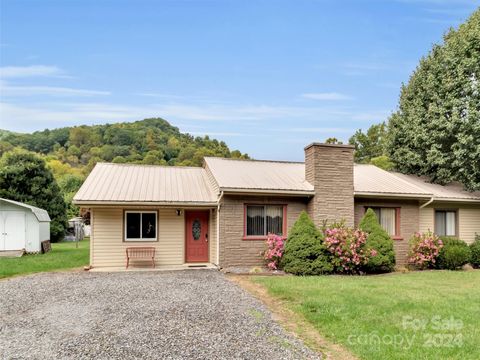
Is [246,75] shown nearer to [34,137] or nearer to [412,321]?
[412,321]

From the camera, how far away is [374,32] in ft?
50.3

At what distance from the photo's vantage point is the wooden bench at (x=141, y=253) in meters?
13.9

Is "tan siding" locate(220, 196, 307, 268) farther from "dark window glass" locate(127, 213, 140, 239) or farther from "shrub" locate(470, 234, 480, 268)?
"shrub" locate(470, 234, 480, 268)

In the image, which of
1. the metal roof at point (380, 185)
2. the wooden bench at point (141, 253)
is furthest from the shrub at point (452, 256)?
the wooden bench at point (141, 253)

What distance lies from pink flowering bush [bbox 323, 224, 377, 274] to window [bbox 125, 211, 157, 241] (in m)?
6.30

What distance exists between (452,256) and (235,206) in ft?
27.6

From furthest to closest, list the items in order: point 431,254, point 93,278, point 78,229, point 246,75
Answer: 1. point 78,229
2. point 246,75
3. point 431,254
4. point 93,278

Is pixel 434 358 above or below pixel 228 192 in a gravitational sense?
below

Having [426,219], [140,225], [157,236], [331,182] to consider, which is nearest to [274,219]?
[331,182]

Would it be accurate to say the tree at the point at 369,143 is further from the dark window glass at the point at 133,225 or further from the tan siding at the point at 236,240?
the dark window glass at the point at 133,225

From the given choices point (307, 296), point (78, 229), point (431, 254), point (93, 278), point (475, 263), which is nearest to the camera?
point (307, 296)

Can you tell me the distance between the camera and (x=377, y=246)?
13.7 m

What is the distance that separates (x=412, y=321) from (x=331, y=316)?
56.4 inches

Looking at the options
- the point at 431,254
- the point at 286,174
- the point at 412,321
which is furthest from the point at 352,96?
the point at 412,321
